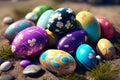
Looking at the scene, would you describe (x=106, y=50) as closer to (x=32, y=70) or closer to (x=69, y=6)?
(x=32, y=70)

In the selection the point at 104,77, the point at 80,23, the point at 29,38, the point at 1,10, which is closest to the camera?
the point at 104,77

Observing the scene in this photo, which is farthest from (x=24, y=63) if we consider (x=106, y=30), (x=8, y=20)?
(x=8, y=20)

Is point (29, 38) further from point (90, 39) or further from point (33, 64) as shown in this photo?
point (90, 39)

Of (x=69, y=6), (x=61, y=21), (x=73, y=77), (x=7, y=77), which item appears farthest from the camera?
(x=69, y=6)

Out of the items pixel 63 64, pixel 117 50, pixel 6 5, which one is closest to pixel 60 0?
pixel 6 5

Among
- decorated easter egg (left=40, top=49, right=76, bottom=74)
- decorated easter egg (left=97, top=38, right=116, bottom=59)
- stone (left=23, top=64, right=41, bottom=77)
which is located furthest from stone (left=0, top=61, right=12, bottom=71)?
decorated easter egg (left=97, top=38, right=116, bottom=59)

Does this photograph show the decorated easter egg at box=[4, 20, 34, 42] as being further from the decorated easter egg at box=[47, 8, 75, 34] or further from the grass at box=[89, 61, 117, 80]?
the grass at box=[89, 61, 117, 80]

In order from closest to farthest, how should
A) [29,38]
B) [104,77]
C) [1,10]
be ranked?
[104,77], [29,38], [1,10]
